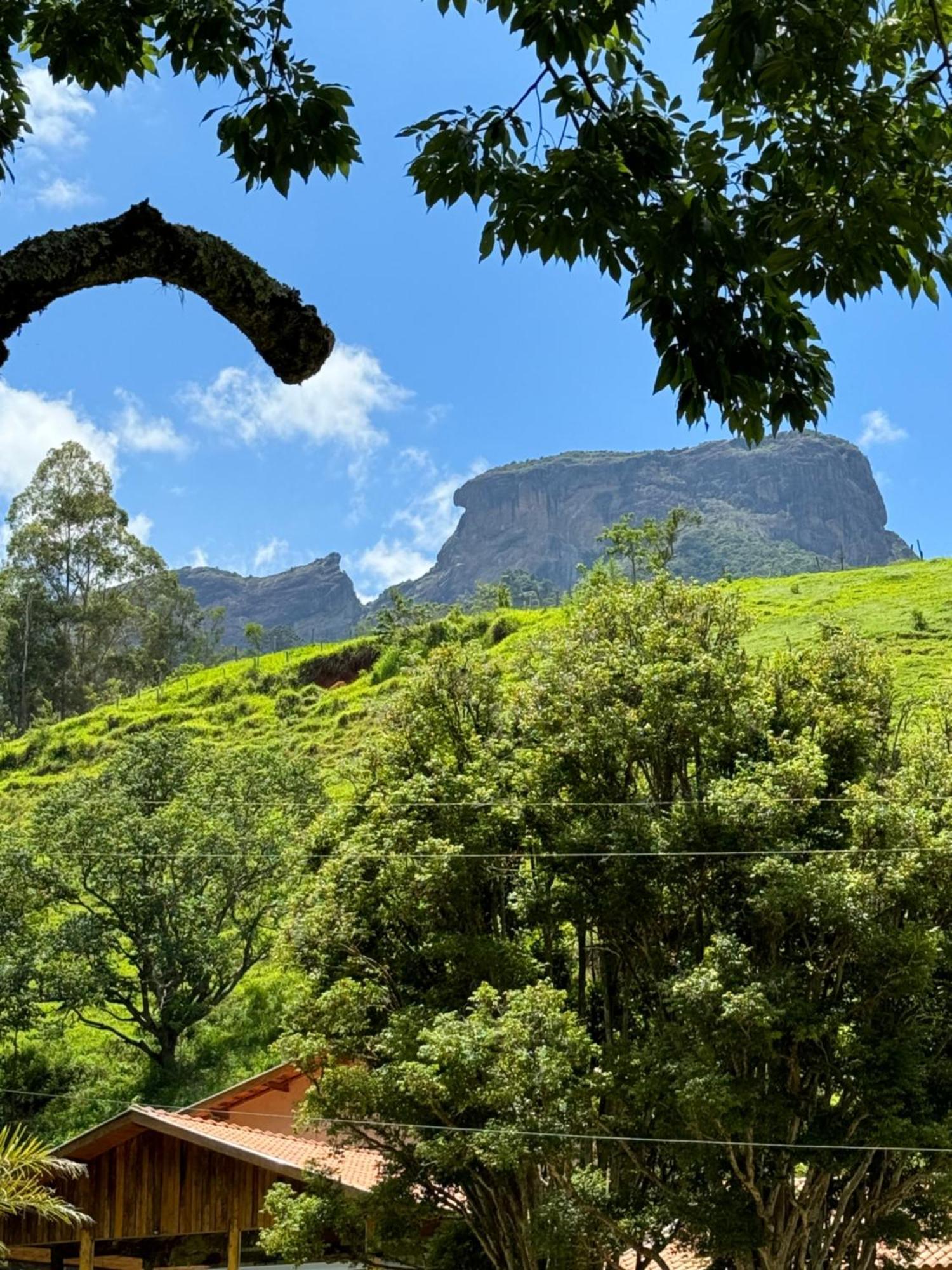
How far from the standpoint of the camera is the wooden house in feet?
38.7

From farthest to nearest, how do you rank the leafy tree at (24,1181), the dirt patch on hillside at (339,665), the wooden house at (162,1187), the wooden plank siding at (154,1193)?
the dirt patch on hillside at (339,665) < the wooden plank siding at (154,1193) < the wooden house at (162,1187) < the leafy tree at (24,1181)

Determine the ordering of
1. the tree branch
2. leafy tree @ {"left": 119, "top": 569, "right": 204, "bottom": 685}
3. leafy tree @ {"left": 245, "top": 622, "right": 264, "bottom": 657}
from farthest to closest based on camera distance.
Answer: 1. leafy tree @ {"left": 245, "top": 622, "right": 264, "bottom": 657}
2. leafy tree @ {"left": 119, "top": 569, "right": 204, "bottom": 685}
3. the tree branch

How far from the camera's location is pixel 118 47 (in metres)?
2.70

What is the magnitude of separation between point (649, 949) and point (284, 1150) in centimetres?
451

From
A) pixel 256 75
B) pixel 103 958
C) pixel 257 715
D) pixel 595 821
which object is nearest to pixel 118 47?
pixel 256 75

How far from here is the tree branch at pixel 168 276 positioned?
7.04 feet

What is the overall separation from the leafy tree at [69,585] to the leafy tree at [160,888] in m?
24.3

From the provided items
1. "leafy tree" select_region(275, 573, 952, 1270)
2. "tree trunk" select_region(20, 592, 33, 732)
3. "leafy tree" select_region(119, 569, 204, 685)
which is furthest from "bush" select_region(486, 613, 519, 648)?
"leafy tree" select_region(275, 573, 952, 1270)

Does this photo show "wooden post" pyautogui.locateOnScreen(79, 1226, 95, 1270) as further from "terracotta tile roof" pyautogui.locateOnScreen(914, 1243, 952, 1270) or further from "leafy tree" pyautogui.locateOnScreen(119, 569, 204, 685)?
"leafy tree" pyautogui.locateOnScreen(119, 569, 204, 685)

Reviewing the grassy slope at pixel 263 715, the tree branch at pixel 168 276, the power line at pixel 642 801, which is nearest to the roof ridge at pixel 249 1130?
the power line at pixel 642 801

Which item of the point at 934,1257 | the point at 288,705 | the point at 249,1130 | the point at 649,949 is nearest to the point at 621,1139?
the point at 649,949

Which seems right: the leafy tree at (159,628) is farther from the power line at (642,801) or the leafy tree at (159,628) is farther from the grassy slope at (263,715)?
the power line at (642,801)

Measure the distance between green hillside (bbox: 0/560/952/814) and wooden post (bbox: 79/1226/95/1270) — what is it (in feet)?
70.8

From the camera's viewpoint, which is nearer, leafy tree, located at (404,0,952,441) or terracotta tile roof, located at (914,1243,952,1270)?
leafy tree, located at (404,0,952,441)
